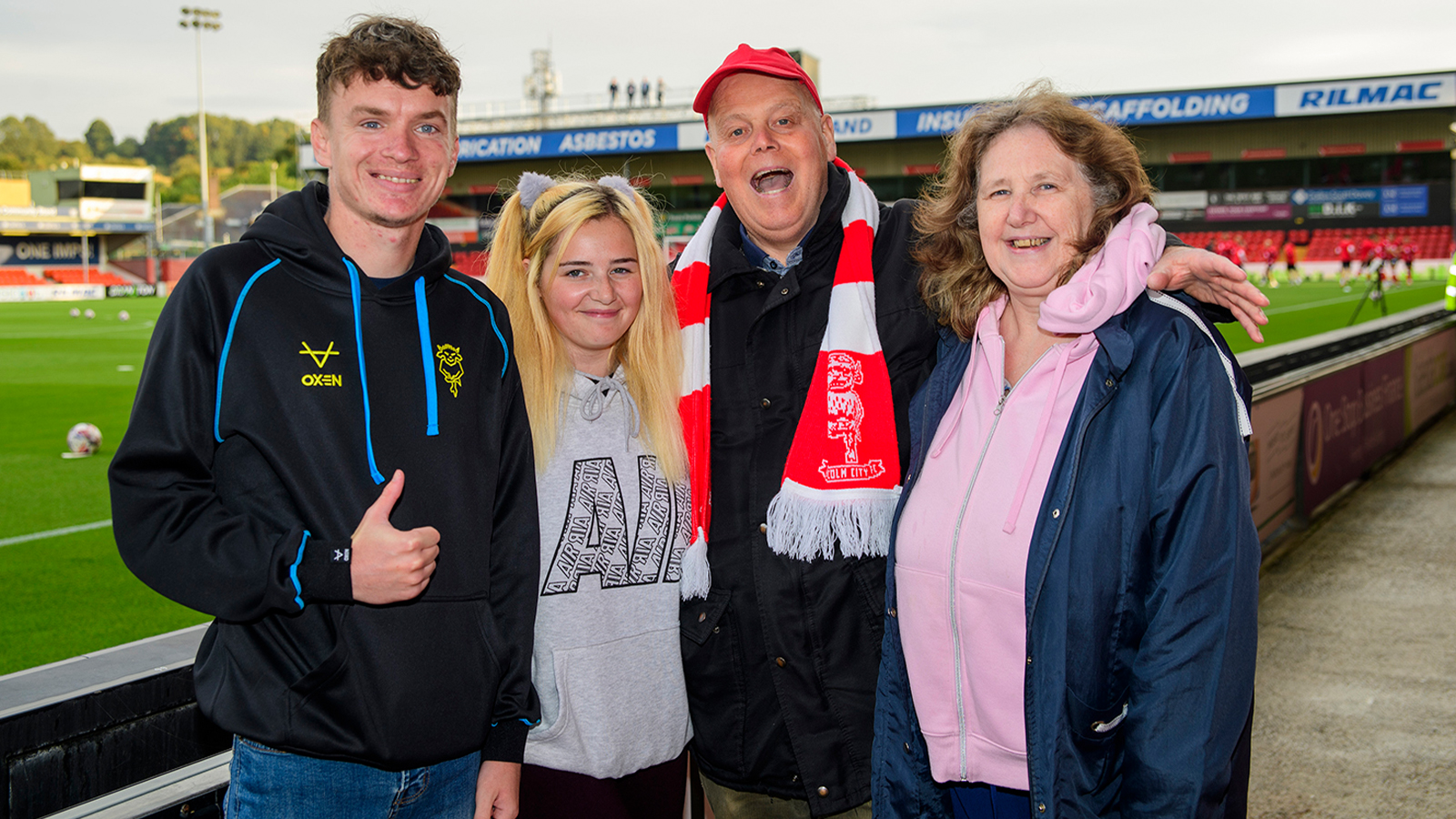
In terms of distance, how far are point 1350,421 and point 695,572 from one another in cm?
806

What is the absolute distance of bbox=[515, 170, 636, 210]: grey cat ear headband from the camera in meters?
2.49

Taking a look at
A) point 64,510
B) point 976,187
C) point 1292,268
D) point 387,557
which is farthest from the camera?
point 1292,268

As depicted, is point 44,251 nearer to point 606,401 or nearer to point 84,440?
point 84,440

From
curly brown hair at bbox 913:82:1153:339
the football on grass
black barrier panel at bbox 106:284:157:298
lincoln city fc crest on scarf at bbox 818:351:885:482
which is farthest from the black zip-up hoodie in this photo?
black barrier panel at bbox 106:284:157:298

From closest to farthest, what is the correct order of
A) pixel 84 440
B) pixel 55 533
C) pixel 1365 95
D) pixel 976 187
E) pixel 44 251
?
pixel 976 187 < pixel 55 533 < pixel 84 440 < pixel 1365 95 < pixel 44 251

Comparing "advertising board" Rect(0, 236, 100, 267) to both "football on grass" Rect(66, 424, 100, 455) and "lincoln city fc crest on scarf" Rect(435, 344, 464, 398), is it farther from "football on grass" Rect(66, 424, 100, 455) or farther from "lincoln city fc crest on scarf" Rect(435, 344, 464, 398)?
"lincoln city fc crest on scarf" Rect(435, 344, 464, 398)

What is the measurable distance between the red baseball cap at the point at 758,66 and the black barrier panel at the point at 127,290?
165 feet

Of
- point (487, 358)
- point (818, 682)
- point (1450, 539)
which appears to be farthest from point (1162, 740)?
point (1450, 539)

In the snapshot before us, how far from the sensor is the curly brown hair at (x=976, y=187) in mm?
2061

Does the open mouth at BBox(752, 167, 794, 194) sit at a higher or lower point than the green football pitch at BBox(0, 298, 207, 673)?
higher

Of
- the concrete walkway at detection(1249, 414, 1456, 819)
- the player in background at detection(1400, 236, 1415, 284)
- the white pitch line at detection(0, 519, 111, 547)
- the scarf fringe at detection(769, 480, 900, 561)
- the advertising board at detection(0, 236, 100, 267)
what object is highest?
the advertising board at detection(0, 236, 100, 267)

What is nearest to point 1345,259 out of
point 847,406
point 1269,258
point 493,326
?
point 1269,258

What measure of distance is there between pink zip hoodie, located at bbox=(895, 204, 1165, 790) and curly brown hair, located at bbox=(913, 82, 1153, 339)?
0.08 m

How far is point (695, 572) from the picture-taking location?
90.4 inches
